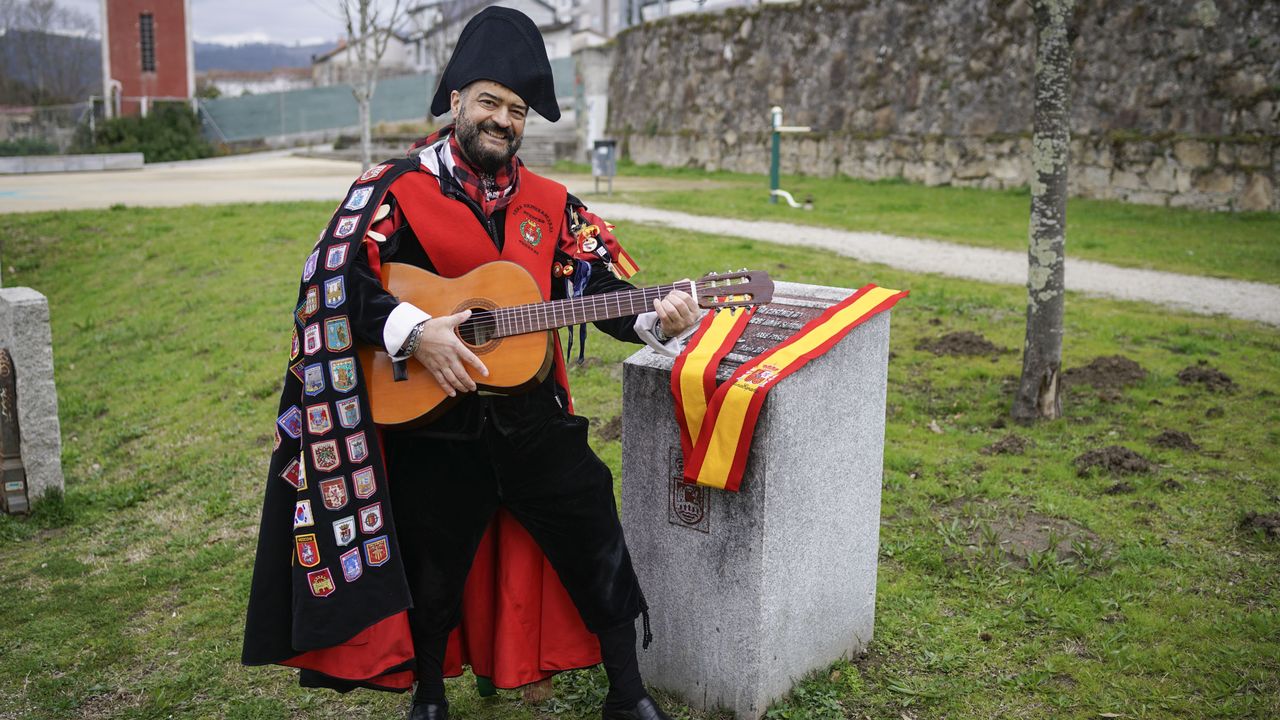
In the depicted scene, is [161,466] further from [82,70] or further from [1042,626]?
[82,70]

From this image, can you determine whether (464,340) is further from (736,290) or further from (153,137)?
(153,137)

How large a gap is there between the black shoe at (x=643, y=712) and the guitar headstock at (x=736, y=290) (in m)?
1.33

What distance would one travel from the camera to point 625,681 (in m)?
3.58

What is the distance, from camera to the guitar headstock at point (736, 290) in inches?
129

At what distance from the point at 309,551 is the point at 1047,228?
520cm

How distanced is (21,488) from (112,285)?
7.07 meters

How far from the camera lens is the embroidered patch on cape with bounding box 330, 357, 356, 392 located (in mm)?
3215

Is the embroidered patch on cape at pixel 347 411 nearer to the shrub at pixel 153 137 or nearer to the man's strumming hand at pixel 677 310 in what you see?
the man's strumming hand at pixel 677 310

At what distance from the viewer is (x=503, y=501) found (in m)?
3.50

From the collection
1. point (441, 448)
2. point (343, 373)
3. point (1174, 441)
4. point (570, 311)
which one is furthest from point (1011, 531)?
point (343, 373)

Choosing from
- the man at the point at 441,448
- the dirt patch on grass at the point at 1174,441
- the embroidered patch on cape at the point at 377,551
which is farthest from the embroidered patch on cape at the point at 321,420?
the dirt patch on grass at the point at 1174,441

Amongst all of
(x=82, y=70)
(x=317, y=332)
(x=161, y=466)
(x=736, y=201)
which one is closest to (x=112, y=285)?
(x=161, y=466)

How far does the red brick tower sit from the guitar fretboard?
46.7m

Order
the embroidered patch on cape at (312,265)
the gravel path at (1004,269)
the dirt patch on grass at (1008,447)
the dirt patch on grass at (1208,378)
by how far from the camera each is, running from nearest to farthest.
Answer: the embroidered patch on cape at (312,265)
the dirt patch on grass at (1008,447)
the dirt patch on grass at (1208,378)
the gravel path at (1004,269)
